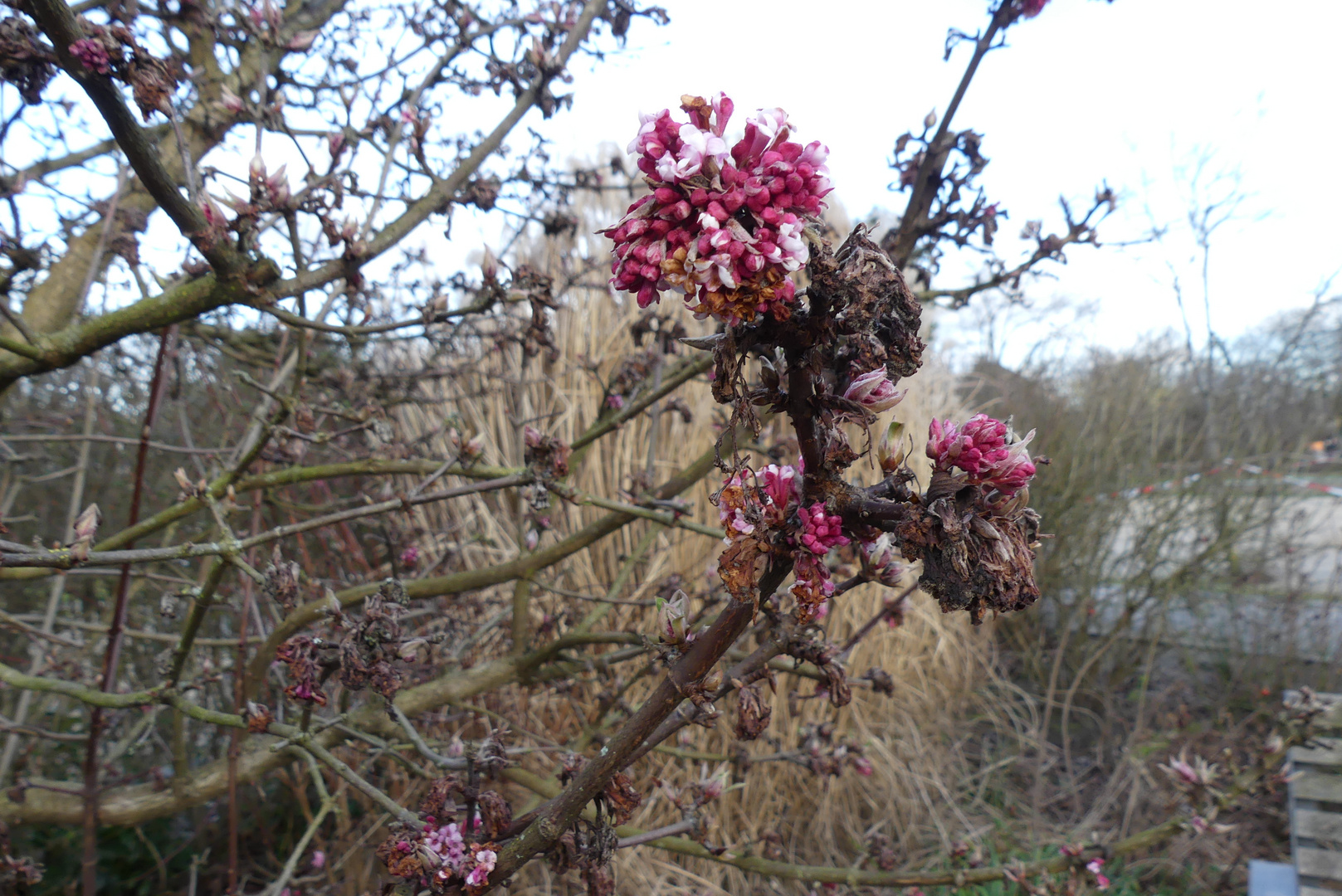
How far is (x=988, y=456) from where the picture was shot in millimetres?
694

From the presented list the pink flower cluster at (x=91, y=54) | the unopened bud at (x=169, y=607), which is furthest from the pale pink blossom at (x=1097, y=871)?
the pink flower cluster at (x=91, y=54)

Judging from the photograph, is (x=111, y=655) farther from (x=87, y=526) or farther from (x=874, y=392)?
(x=874, y=392)

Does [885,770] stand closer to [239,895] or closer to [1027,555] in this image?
[239,895]

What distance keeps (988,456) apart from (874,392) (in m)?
0.12

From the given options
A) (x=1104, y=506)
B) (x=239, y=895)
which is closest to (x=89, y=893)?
(x=239, y=895)

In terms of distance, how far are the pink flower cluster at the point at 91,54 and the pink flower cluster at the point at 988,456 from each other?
4.27 feet

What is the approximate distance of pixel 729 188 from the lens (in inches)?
24.4

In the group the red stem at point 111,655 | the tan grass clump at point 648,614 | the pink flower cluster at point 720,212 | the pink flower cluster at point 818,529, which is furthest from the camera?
the tan grass clump at point 648,614

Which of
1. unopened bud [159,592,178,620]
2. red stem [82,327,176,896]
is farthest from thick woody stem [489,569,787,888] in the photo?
red stem [82,327,176,896]

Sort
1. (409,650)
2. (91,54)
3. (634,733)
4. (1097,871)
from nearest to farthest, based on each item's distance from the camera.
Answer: (634,733), (91,54), (409,650), (1097,871)

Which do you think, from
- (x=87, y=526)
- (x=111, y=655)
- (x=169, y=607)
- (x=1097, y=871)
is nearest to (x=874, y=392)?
(x=87, y=526)

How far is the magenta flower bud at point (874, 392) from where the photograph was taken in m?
0.68

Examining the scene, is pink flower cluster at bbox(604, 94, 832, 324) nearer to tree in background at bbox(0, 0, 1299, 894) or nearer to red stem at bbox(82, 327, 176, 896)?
tree in background at bbox(0, 0, 1299, 894)

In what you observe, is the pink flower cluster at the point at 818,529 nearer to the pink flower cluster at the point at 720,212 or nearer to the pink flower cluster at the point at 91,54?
the pink flower cluster at the point at 720,212
